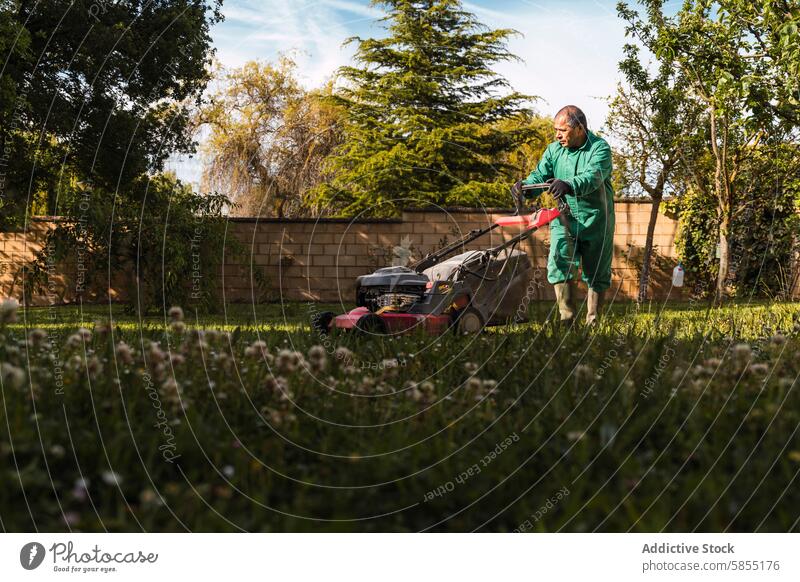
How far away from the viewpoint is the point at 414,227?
560 inches

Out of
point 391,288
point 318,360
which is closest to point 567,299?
point 391,288

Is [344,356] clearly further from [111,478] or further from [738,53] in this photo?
[738,53]

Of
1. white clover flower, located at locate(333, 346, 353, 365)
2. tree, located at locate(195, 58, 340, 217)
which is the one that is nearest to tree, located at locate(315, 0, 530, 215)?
tree, located at locate(195, 58, 340, 217)

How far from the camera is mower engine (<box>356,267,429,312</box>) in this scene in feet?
20.8

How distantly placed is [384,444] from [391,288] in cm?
424

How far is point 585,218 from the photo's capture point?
6195 mm

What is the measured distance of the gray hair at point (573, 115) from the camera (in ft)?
19.8

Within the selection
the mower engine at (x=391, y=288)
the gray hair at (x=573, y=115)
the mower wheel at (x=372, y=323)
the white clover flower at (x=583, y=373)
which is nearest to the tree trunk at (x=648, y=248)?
the gray hair at (x=573, y=115)

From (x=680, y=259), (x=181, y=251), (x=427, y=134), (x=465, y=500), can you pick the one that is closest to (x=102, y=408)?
(x=465, y=500)

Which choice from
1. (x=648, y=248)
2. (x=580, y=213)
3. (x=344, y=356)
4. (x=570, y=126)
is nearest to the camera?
(x=344, y=356)

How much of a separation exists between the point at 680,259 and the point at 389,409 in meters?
13.0

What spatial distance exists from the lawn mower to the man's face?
51 centimetres

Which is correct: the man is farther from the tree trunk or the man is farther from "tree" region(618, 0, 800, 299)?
the tree trunk
